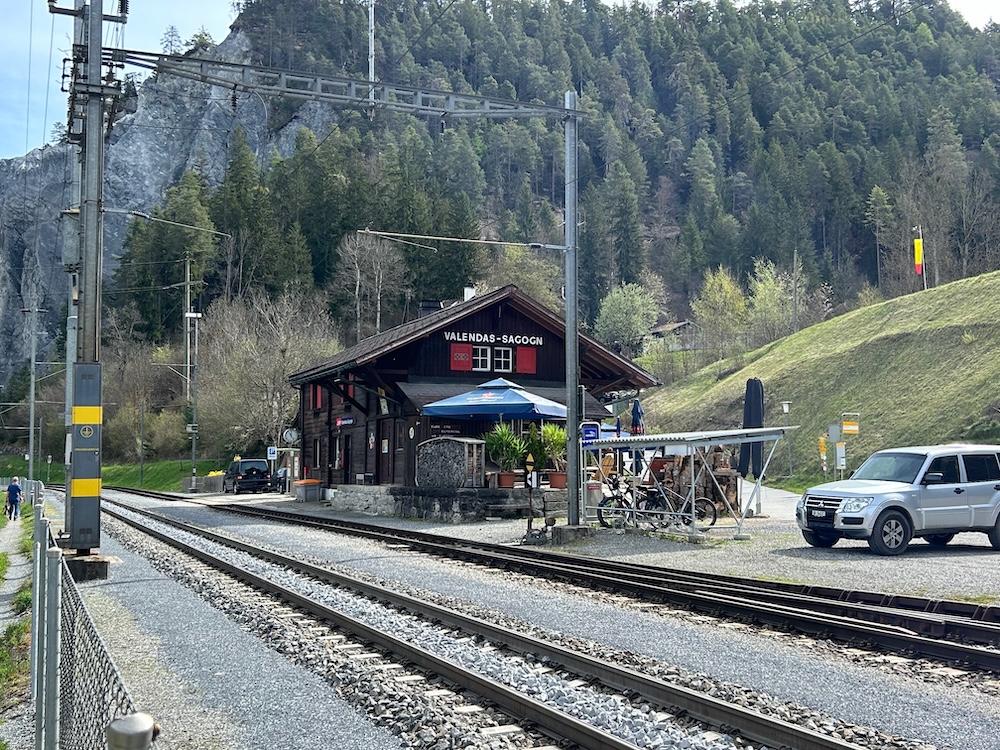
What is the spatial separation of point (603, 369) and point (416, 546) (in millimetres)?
18735

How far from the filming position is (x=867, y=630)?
9.30 metres

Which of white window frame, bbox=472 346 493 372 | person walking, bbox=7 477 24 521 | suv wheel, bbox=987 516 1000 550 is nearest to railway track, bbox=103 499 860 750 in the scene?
suv wheel, bbox=987 516 1000 550

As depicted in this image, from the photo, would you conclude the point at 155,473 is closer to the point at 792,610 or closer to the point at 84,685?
the point at 792,610

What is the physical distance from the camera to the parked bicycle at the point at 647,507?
838 inches

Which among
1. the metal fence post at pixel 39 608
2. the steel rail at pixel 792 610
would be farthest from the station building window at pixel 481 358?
the metal fence post at pixel 39 608

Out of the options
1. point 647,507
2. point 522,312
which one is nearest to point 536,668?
point 647,507

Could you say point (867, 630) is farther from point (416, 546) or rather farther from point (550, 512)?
point (550, 512)

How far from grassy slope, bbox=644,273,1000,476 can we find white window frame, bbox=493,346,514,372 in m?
15.1

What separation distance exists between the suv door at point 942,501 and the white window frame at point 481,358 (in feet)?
65.8

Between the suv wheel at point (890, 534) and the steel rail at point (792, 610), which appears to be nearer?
the steel rail at point (792, 610)

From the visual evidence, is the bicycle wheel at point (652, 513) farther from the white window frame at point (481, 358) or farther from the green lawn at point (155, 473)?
the green lawn at point (155, 473)

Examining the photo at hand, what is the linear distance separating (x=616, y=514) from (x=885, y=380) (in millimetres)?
28533

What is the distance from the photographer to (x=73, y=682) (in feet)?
22.0

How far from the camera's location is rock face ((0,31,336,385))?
123062 millimetres
